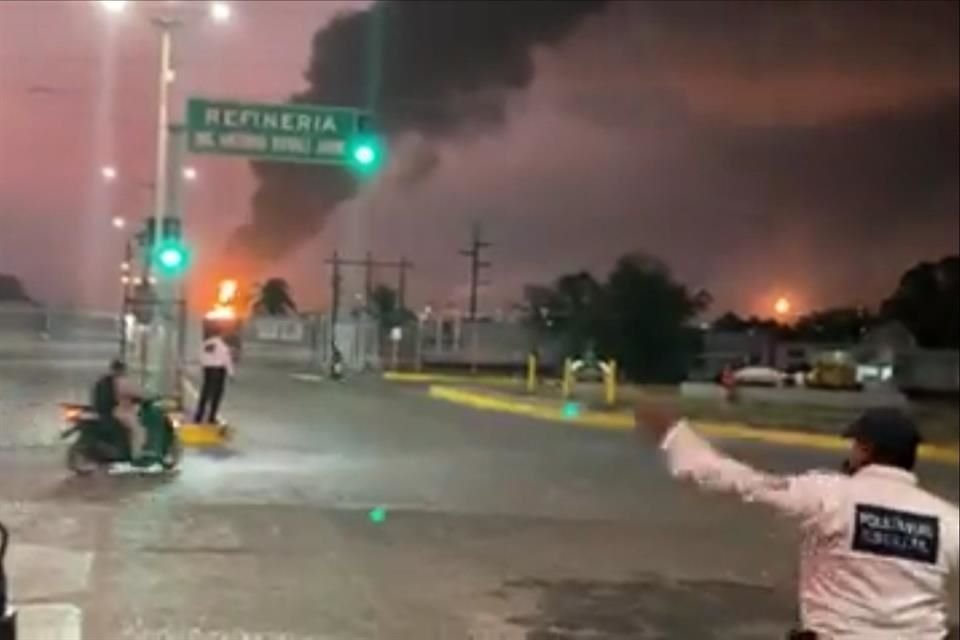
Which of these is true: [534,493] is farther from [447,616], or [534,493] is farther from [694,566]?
[447,616]

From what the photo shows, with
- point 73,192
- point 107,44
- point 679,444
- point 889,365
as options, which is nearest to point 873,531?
point 679,444

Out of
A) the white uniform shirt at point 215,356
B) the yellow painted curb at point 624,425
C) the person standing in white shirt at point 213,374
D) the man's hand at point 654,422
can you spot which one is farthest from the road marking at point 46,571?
the yellow painted curb at point 624,425

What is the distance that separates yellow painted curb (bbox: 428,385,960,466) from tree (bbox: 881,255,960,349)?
37516 millimetres

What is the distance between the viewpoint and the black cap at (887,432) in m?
4.16

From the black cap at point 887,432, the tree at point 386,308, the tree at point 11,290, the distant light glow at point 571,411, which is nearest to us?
the black cap at point 887,432

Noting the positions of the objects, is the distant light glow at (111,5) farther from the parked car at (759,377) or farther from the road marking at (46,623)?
the parked car at (759,377)

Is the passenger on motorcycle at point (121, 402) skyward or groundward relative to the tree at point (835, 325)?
groundward

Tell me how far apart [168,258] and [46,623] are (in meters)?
11.7

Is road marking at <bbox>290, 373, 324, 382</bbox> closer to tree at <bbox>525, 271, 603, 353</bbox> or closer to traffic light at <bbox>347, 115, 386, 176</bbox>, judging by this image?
traffic light at <bbox>347, 115, 386, 176</bbox>

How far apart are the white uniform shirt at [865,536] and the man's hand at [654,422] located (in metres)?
0.09

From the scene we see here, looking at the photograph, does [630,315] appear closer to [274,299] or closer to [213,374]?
[213,374]

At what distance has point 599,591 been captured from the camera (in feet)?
34.6

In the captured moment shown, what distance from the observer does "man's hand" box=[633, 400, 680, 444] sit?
168 inches

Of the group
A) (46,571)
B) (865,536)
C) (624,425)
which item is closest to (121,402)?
(46,571)
